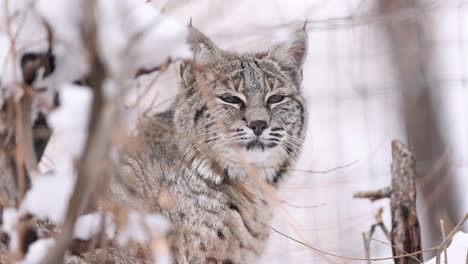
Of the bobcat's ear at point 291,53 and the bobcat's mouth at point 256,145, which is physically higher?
the bobcat's ear at point 291,53

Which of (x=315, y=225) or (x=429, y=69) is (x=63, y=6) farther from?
(x=429, y=69)

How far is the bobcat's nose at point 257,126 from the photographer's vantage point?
388 centimetres

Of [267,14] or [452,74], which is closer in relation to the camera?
[267,14]

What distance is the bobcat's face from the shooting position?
153 inches

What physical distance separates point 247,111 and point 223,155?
257 mm

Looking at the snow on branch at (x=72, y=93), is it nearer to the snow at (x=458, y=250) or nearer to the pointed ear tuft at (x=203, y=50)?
the pointed ear tuft at (x=203, y=50)

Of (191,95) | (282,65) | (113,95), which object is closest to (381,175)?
(282,65)

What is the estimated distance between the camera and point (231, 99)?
160 inches

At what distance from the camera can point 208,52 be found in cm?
389

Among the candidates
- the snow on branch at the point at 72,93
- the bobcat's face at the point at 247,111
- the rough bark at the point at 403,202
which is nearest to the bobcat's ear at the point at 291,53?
the bobcat's face at the point at 247,111

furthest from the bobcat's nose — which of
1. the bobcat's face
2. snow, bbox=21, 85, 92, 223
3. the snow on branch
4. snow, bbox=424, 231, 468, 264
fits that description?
snow, bbox=21, 85, 92, 223

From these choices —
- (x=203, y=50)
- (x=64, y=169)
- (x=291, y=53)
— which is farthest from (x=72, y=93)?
(x=291, y=53)

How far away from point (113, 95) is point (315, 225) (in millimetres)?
2981

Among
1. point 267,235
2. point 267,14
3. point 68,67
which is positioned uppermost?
point 267,14
